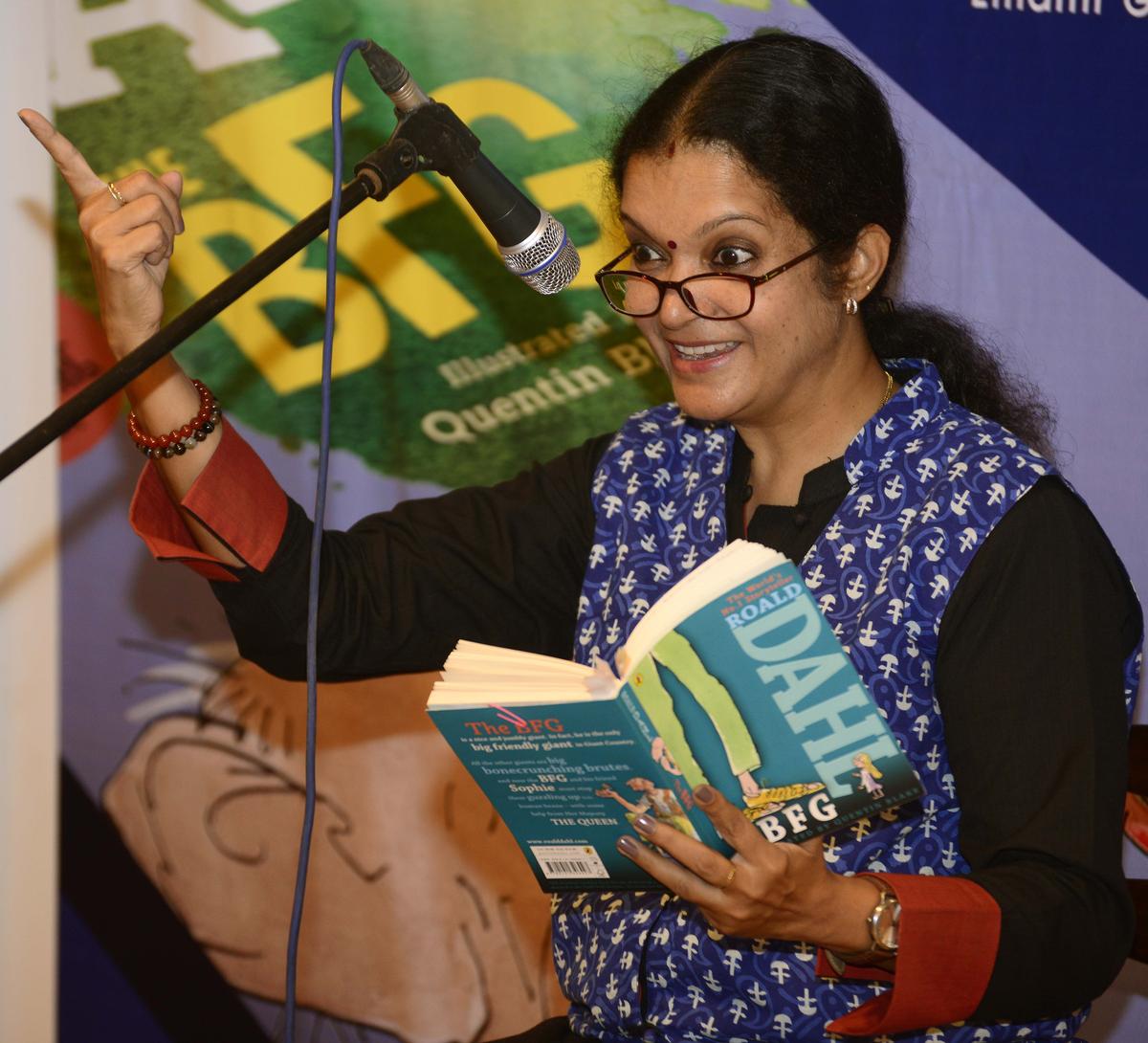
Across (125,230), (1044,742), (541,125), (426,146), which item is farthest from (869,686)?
(541,125)

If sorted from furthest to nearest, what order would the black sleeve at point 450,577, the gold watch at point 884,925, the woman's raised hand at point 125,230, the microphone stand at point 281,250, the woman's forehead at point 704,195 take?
1. the black sleeve at point 450,577
2. the woman's forehead at point 704,195
3. the woman's raised hand at point 125,230
4. the gold watch at point 884,925
5. the microphone stand at point 281,250

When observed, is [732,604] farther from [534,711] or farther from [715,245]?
[715,245]

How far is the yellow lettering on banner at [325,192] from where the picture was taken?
2.29 meters

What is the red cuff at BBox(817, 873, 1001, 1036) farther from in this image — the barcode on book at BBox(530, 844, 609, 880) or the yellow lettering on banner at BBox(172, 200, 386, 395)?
the yellow lettering on banner at BBox(172, 200, 386, 395)

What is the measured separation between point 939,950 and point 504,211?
72 cm

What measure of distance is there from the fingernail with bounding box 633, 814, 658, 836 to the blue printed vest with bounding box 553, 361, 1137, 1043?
0.31 metres

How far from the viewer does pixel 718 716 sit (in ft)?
3.59

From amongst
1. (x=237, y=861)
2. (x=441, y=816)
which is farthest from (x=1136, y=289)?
(x=237, y=861)

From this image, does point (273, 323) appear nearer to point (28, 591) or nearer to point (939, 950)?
point (28, 591)

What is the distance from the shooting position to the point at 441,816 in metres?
2.38

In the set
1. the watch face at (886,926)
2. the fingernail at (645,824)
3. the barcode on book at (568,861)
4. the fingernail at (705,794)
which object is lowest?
the barcode on book at (568,861)

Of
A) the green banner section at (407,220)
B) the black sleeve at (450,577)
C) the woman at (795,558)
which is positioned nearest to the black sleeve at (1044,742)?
the woman at (795,558)

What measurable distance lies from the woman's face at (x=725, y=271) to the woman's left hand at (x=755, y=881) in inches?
20.4

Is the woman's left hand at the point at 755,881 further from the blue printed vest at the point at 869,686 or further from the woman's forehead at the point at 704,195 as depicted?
the woman's forehead at the point at 704,195
